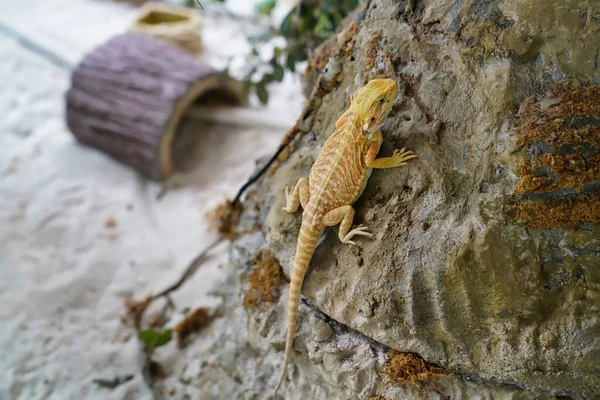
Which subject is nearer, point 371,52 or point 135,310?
point 371,52

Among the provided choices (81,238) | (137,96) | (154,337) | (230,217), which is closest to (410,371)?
(230,217)

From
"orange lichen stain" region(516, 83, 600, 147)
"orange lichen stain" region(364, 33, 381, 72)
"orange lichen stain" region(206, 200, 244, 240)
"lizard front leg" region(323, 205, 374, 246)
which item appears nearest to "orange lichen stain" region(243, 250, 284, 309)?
"orange lichen stain" region(206, 200, 244, 240)

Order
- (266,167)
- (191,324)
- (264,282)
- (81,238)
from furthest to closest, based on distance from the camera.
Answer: (81,238)
(191,324)
(266,167)
(264,282)

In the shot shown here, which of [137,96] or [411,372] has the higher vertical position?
[411,372]

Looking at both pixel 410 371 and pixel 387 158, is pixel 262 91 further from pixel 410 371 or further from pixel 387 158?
pixel 410 371

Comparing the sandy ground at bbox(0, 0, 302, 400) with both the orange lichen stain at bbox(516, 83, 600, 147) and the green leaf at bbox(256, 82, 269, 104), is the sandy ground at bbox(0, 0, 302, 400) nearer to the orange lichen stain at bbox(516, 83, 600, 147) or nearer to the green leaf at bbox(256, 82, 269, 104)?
the green leaf at bbox(256, 82, 269, 104)


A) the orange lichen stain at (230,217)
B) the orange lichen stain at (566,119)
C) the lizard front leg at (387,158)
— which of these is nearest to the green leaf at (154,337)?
the orange lichen stain at (230,217)

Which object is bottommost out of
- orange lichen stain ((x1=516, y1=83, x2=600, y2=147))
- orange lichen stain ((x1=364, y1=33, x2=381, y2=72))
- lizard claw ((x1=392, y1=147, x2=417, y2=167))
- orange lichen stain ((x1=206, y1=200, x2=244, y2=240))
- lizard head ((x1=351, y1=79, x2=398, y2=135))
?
orange lichen stain ((x1=206, y1=200, x2=244, y2=240))
